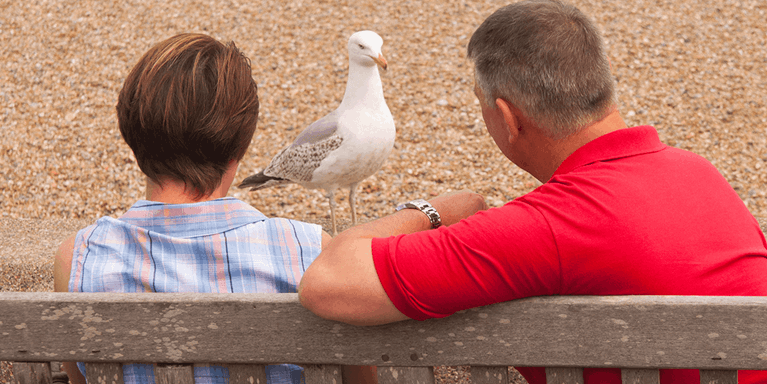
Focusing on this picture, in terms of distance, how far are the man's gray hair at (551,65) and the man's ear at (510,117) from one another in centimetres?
2

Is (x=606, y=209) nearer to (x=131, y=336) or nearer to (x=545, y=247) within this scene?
(x=545, y=247)

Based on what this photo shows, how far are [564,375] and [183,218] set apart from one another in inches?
34.4

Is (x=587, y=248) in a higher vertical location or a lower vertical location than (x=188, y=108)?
lower

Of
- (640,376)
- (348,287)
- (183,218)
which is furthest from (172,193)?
(640,376)

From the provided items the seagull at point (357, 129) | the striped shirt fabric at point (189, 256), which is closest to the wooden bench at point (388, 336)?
the striped shirt fabric at point (189, 256)

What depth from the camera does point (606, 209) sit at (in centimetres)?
120

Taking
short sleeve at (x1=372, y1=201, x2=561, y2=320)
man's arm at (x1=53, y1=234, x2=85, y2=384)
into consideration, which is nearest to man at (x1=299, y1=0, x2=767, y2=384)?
short sleeve at (x1=372, y1=201, x2=561, y2=320)

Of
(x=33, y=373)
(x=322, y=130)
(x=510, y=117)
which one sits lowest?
(x=33, y=373)

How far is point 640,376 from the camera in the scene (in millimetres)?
1219

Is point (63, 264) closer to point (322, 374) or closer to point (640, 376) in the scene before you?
point (322, 374)

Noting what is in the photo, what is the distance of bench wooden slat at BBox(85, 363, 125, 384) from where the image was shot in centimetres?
137

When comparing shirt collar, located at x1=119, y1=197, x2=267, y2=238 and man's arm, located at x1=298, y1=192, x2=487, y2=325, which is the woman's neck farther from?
man's arm, located at x1=298, y1=192, x2=487, y2=325

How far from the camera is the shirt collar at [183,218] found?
145 centimetres

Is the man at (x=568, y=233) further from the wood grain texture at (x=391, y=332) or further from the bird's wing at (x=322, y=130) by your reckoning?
the bird's wing at (x=322, y=130)
